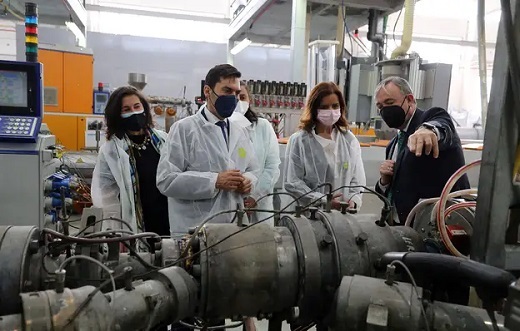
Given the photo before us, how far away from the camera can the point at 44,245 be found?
0.85 m

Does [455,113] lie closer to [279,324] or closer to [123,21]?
[123,21]

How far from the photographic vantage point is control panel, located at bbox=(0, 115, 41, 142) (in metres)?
2.04

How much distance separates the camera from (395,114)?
163 centimetres

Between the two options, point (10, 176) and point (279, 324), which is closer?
point (279, 324)

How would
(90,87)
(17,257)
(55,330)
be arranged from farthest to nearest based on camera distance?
1. (90,87)
2. (17,257)
3. (55,330)

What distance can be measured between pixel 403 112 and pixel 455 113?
8756mm

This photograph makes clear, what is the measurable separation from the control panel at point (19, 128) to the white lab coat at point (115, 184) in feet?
1.65

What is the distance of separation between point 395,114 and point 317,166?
46 centimetres

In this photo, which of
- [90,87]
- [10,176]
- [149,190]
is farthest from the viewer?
[90,87]

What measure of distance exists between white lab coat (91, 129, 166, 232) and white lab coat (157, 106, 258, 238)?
0.18 m

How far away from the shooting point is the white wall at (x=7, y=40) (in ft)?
24.7

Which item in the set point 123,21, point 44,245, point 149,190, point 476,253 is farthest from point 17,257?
point 123,21

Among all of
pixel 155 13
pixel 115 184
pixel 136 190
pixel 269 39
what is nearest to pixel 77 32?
pixel 155 13

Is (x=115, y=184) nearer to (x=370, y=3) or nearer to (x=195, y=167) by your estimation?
(x=195, y=167)
